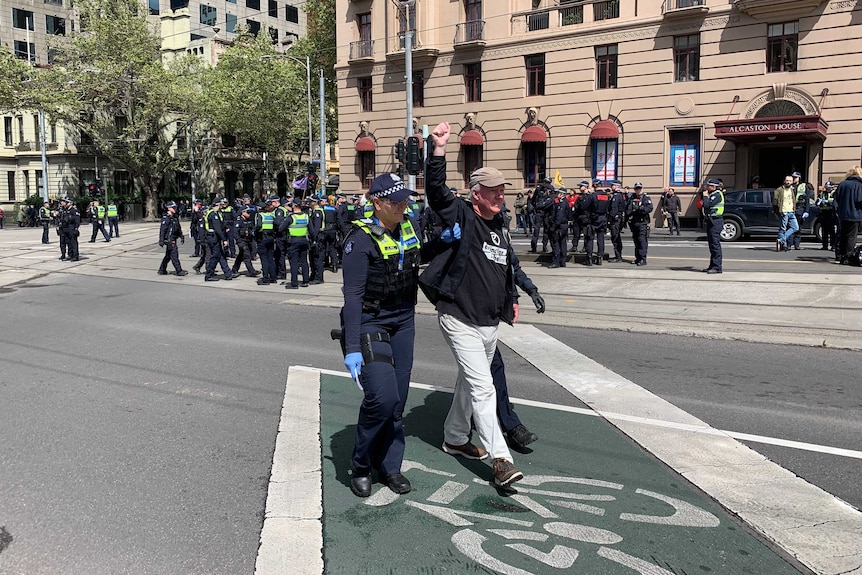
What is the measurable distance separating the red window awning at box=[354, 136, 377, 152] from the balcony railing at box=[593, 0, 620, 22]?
43.0ft

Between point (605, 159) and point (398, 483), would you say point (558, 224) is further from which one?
point (605, 159)

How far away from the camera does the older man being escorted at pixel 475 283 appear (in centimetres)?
453

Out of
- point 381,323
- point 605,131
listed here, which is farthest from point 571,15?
point 381,323

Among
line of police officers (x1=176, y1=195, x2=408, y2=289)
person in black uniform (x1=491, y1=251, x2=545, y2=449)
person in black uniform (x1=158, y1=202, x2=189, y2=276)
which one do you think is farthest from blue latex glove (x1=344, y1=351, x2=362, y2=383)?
person in black uniform (x1=158, y1=202, x2=189, y2=276)

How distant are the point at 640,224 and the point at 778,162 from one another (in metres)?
15.8

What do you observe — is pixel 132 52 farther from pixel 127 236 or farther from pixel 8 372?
pixel 8 372

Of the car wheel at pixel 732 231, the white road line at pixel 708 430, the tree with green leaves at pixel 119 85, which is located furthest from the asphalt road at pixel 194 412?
the tree with green leaves at pixel 119 85

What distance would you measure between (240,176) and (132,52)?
65.5 feet

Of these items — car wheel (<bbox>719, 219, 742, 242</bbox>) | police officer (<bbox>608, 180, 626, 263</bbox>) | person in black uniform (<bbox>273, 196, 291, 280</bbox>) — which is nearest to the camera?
person in black uniform (<bbox>273, 196, 291, 280</bbox>)

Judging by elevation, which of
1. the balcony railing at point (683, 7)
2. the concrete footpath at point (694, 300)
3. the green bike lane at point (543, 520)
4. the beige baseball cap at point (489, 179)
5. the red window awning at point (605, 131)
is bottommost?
the green bike lane at point (543, 520)

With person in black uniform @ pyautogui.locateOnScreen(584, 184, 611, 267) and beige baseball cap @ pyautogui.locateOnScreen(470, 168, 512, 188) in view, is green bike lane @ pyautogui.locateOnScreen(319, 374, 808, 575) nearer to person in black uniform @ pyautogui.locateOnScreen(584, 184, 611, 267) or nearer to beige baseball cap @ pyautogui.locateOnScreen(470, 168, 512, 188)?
beige baseball cap @ pyautogui.locateOnScreen(470, 168, 512, 188)

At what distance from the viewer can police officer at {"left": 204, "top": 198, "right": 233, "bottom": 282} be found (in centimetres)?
1720

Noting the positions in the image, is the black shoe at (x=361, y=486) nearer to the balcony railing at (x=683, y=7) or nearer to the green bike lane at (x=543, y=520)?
the green bike lane at (x=543, y=520)

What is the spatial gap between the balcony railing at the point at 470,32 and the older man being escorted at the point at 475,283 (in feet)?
105
